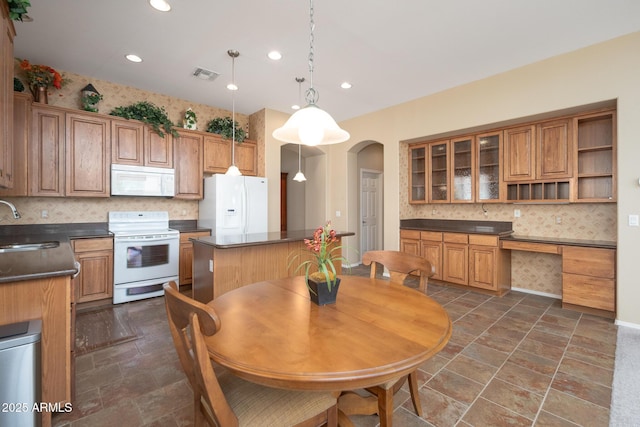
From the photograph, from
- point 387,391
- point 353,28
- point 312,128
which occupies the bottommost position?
point 387,391

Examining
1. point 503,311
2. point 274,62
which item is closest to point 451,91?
point 274,62

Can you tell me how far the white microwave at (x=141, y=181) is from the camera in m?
3.89

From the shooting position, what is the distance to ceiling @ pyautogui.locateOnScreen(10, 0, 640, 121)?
2533 millimetres

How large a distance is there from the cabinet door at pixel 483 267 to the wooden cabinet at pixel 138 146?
464 centimetres

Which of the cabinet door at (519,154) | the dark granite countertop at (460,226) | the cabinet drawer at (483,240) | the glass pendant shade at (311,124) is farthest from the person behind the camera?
the dark granite countertop at (460,226)

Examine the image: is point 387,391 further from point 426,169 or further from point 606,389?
point 426,169

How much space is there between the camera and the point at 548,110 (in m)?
3.44

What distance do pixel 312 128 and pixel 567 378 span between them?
2539 millimetres

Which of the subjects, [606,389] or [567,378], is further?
[567,378]

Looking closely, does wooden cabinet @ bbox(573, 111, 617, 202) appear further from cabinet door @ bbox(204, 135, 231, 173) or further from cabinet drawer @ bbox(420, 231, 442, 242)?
cabinet door @ bbox(204, 135, 231, 173)

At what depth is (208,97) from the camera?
461 cm

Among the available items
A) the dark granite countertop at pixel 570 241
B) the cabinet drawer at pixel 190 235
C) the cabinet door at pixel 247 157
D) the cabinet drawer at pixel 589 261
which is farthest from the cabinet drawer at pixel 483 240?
the cabinet drawer at pixel 190 235

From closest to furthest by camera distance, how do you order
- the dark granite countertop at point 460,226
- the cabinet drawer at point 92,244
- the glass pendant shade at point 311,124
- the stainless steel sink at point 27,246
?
the glass pendant shade at point 311,124
the stainless steel sink at point 27,246
the cabinet drawer at point 92,244
the dark granite countertop at point 460,226

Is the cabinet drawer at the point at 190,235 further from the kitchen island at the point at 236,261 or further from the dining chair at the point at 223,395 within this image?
the dining chair at the point at 223,395
